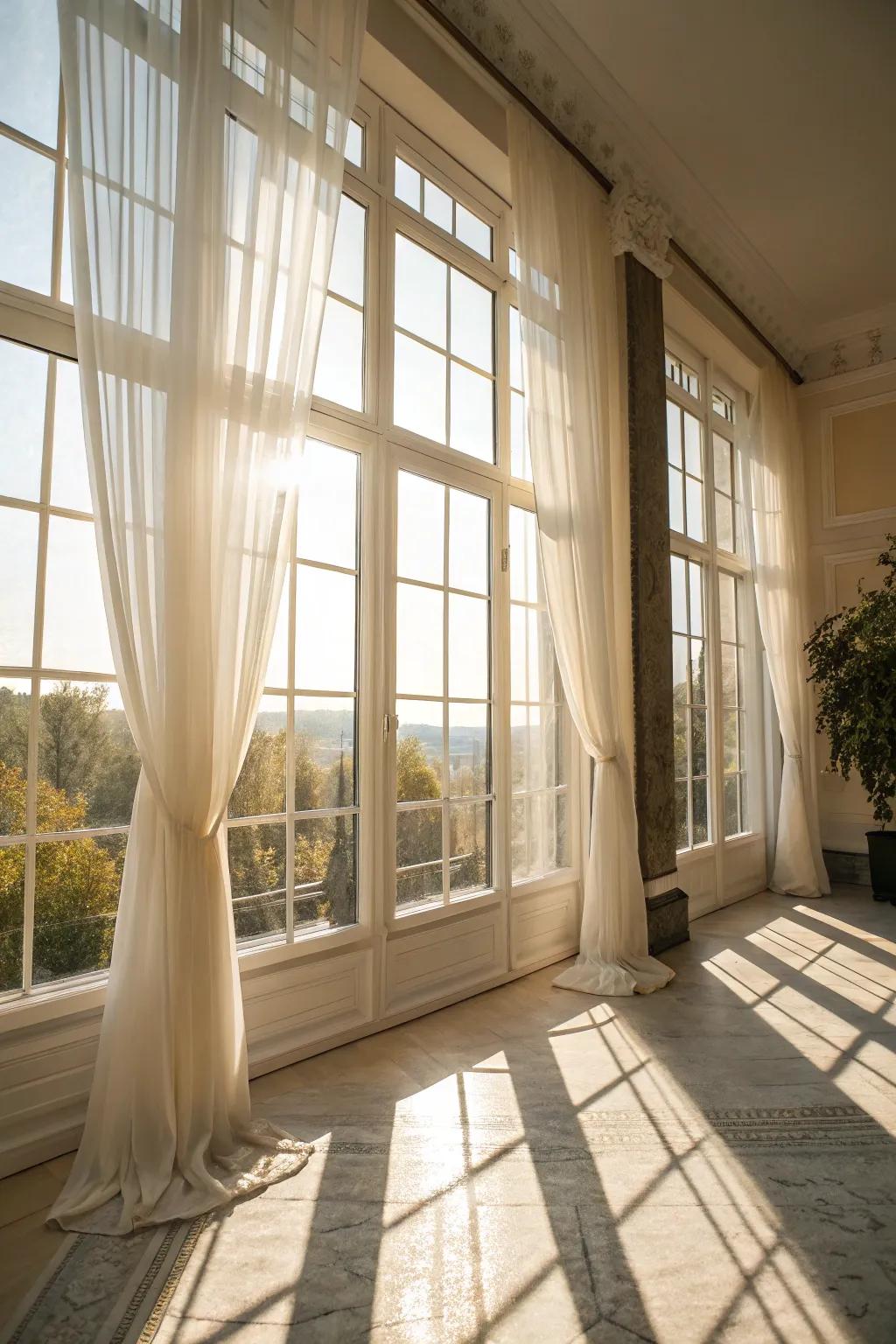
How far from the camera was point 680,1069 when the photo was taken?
2832 mm

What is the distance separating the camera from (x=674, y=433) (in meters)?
5.44

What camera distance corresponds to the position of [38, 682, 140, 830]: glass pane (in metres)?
2.27

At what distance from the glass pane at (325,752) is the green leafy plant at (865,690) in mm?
3547

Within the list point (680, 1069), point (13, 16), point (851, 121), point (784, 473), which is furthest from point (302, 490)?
point (784, 473)

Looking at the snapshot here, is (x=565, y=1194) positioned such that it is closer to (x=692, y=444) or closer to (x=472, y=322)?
(x=472, y=322)

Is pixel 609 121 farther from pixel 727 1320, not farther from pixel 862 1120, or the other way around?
pixel 727 1320

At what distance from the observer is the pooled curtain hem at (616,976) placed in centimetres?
361

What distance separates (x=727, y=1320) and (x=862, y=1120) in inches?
43.8

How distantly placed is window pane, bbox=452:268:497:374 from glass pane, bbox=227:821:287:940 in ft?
7.59

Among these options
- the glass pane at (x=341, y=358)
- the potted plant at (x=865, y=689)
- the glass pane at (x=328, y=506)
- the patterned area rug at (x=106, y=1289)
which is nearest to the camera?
the patterned area rug at (x=106, y=1289)

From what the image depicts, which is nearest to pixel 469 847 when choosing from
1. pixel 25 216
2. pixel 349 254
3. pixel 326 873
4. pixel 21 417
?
pixel 326 873

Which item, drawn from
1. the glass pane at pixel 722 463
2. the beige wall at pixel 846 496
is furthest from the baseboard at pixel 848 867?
the glass pane at pixel 722 463

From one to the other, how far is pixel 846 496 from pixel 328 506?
202 inches

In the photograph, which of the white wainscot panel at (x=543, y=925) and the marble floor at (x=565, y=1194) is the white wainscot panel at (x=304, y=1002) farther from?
the white wainscot panel at (x=543, y=925)
